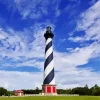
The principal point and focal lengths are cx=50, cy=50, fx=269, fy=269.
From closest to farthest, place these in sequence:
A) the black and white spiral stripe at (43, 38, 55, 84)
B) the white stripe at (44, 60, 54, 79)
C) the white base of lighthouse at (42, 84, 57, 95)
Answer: the white base of lighthouse at (42, 84, 57, 95) < the black and white spiral stripe at (43, 38, 55, 84) < the white stripe at (44, 60, 54, 79)

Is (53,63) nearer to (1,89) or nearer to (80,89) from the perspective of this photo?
(80,89)

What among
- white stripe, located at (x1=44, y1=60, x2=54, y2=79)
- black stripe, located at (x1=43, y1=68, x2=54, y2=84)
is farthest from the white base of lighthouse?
white stripe, located at (x1=44, y1=60, x2=54, y2=79)

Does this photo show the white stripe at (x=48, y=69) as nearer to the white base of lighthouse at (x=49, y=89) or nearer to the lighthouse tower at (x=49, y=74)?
the lighthouse tower at (x=49, y=74)

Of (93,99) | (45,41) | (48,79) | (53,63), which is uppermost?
(45,41)

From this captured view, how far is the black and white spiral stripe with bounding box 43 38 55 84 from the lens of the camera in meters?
60.4

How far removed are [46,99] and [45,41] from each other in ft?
72.8

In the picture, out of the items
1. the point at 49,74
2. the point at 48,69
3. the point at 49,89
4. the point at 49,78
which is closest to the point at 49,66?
the point at 48,69

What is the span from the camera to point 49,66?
61000 millimetres

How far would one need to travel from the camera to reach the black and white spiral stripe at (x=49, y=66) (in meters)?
60.4

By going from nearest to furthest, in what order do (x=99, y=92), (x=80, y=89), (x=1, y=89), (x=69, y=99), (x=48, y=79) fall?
(x=69, y=99)
(x=48, y=79)
(x=99, y=92)
(x=80, y=89)
(x=1, y=89)

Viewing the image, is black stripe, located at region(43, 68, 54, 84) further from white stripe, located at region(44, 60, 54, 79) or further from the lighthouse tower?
white stripe, located at region(44, 60, 54, 79)

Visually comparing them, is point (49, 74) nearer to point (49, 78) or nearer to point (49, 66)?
point (49, 78)

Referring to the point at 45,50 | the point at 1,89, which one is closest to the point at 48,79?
the point at 45,50

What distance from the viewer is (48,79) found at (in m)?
60.3
